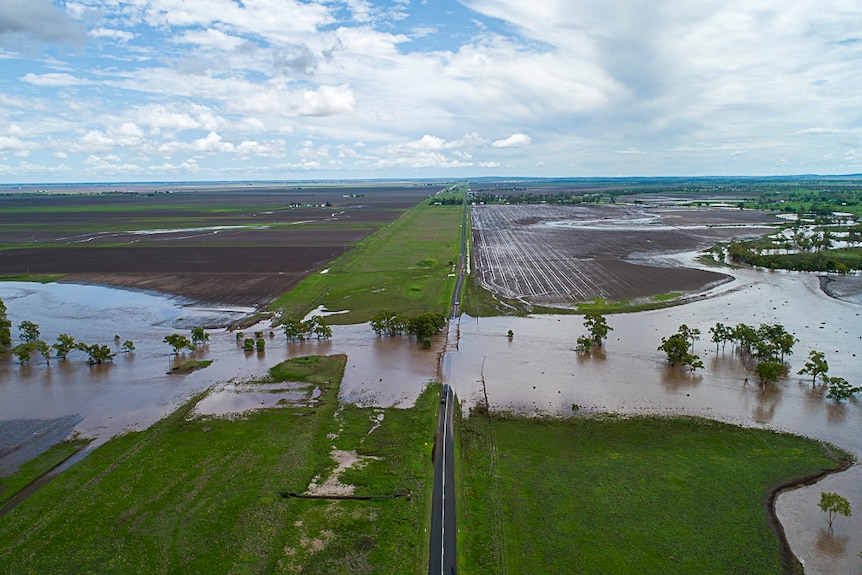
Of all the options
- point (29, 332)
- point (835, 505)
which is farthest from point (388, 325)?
point (835, 505)

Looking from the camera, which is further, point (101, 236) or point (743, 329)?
point (101, 236)

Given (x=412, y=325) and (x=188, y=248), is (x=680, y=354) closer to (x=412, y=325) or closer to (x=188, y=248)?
(x=412, y=325)

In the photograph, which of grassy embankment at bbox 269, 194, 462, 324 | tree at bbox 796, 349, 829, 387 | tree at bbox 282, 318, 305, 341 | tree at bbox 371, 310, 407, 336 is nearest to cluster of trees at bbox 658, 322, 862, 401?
tree at bbox 796, 349, 829, 387

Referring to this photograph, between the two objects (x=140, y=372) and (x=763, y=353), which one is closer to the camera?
(x=763, y=353)

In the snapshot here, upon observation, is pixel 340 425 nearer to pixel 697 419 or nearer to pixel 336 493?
pixel 336 493

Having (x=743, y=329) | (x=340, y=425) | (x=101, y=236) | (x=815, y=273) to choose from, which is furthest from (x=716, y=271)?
(x=101, y=236)

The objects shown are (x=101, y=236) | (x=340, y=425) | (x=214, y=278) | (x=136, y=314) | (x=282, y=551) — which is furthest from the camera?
(x=101, y=236)

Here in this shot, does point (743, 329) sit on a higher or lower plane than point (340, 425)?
higher
